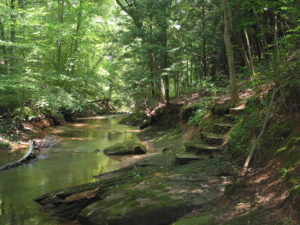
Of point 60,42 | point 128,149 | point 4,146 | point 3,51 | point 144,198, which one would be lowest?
point 128,149

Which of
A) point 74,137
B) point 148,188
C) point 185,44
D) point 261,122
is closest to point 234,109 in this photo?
point 261,122

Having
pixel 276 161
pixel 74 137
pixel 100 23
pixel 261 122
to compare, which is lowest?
pixel 74 137

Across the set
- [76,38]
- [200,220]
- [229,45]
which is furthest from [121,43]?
[200,220]

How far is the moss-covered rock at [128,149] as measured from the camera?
12.7m

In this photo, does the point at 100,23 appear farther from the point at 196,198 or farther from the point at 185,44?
the point at 196,198

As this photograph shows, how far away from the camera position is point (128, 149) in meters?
12.8

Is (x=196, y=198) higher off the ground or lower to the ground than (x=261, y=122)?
lower

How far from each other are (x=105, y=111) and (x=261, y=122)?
34022 mm

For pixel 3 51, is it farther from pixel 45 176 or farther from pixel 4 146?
pixel 45 176

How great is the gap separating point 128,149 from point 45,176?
13.6 feet

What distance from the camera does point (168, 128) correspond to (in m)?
17.4

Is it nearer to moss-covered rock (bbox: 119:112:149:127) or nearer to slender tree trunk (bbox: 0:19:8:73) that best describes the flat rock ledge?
slender tree trunk (bbox: 0:19:8:73)

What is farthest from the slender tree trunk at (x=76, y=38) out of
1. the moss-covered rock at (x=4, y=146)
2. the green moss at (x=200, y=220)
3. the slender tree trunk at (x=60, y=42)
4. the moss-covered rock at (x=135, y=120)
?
the green moss at (x=200, y=220)

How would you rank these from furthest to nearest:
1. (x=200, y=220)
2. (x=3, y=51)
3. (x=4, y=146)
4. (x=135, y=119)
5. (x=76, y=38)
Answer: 1. (x=135, y=119)
2. (x=76, y=38)
3. (x=3, y=51)
4. (x=4, y=146)
5. (x=200, y=220)
